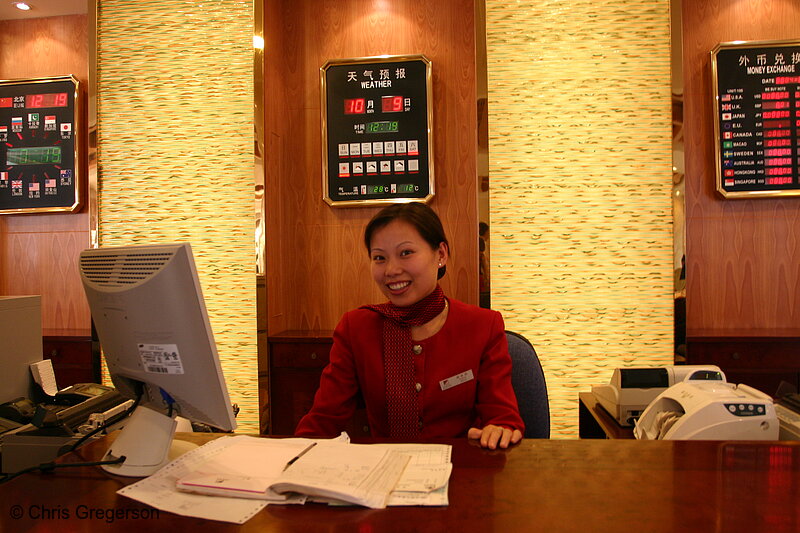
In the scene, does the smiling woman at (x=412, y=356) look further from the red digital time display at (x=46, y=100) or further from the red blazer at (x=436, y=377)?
the red digital time display at (x=46, y=100)

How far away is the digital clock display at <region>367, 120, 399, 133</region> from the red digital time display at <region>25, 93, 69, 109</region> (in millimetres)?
1956

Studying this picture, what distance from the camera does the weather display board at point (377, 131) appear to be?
3180mm

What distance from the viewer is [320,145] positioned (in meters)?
3.34

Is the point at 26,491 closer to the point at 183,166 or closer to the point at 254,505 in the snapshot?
the point at 254,505

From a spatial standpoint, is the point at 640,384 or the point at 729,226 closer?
the point at 640,384

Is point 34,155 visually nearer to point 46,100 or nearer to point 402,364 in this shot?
point 46,100

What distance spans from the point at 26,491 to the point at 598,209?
2.62m

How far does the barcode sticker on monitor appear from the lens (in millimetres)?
1044

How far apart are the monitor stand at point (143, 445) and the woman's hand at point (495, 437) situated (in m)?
0.66

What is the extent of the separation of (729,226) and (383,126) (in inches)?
80.4

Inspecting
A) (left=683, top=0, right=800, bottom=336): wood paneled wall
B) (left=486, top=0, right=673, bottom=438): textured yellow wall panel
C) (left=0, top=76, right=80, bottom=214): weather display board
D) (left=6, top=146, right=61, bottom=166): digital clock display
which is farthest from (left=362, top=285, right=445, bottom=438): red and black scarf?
(left=6, top=146, right=61, bottom=166): digital clock display

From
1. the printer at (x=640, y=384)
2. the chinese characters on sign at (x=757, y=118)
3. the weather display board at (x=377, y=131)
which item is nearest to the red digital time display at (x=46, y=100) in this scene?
the weather display board at (x=377, y=131)

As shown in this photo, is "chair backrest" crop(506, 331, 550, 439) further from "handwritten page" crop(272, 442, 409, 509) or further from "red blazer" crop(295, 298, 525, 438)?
"handwritten page" crop(272, 442, 409, 509)

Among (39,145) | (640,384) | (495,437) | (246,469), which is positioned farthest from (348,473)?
(39,145)
